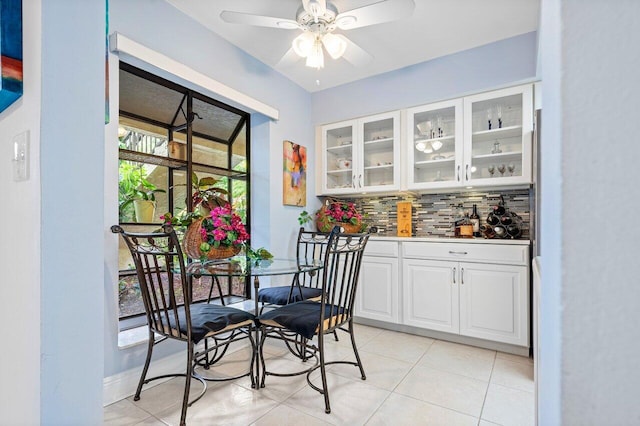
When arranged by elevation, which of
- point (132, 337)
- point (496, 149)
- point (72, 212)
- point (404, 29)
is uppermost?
point (404, 29)

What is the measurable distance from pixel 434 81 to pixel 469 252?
1.67 meters

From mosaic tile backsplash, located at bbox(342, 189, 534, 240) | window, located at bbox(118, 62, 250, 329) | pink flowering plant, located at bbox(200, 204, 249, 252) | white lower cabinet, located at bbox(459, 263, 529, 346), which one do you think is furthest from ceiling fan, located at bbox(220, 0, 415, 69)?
white lower cabinet, located at bbox(459, 263, 529, 346)

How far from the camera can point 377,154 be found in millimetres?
3658

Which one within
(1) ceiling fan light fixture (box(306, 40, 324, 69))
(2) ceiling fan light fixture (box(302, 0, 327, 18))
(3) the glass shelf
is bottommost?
(3) the glass shelf

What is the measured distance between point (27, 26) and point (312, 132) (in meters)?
3.15

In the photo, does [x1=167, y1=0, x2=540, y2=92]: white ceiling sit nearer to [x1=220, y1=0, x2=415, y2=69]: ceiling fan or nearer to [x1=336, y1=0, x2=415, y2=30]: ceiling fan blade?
[x1=220, y1=0, x2=415, y2=69]: ceiling fan

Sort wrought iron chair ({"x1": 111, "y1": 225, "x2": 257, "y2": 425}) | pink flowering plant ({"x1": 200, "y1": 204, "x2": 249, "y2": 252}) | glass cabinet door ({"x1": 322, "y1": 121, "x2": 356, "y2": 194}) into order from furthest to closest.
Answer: glass cabinet door ({"x1": 322, "y1": 121, "x2": 356, "y2": 194}) → pink flowering plant ({"x1": 200, "y1": 204, "x2": 249, "y2": 252}) → wrought iron chair ({"x1": 111, "y1": 225, "x2": 257, "y2": 425})

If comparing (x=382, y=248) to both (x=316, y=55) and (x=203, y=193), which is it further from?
(x=316, y=55)

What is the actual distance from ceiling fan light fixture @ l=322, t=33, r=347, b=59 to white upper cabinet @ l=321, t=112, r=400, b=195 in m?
1.27

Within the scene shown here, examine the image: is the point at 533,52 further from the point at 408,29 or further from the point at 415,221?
the point at 415,221

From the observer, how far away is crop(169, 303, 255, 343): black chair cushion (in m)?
1.78

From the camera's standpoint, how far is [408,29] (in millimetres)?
2619

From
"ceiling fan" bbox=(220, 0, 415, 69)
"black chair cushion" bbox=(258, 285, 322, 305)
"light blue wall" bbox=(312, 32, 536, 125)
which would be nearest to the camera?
"ceiling fan" bbox=(220, 0, 415, 69)

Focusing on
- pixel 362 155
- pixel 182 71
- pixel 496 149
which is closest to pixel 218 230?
pixel 182 71
